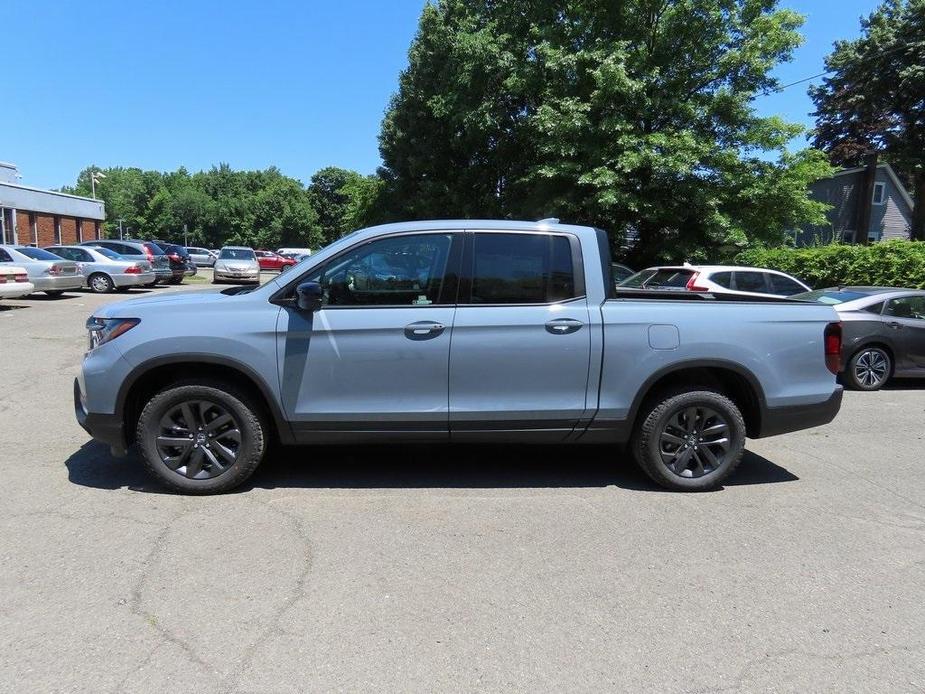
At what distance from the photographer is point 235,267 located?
29.6 m

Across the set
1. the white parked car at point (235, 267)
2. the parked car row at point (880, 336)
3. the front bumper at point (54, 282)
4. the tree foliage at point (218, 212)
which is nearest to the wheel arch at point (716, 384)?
the parked car row at point (880, 336)

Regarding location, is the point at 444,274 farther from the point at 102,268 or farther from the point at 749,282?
the point at 102,268

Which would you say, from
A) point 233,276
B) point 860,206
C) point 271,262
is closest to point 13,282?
point 233,276

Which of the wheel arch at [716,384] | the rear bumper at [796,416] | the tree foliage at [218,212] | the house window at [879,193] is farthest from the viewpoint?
the tree foliage at [218,212]

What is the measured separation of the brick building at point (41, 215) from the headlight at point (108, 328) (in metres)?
36.0

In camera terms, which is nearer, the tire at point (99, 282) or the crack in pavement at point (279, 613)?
the crack in pavement at point (279, 613)

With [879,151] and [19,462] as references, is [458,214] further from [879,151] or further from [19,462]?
[879,151]

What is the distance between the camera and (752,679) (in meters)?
2.67

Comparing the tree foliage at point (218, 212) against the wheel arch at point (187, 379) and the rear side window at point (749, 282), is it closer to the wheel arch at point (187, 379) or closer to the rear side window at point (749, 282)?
the rear side window at point (749, 282)

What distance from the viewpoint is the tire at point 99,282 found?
21812mm

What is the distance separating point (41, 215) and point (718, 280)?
1583 inches

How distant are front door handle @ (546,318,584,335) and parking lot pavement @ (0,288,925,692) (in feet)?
3.89

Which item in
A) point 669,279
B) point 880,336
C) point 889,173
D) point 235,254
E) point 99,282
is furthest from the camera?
point 889,173

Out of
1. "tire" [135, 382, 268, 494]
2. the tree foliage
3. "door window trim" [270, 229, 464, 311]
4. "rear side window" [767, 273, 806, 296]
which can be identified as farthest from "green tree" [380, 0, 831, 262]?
the tree foliage
